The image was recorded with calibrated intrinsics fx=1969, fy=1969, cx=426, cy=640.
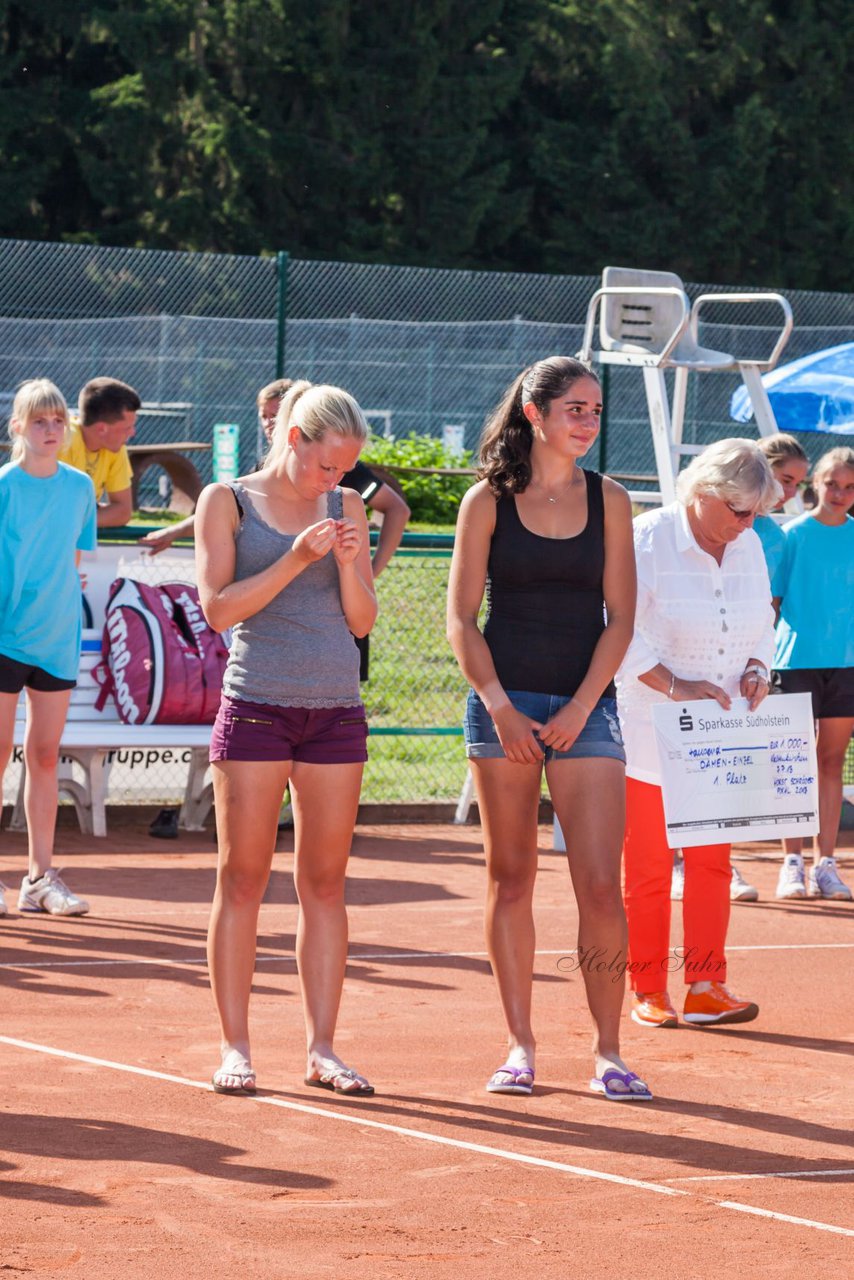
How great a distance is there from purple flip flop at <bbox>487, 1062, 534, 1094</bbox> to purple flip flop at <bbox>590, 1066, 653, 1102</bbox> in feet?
0.66

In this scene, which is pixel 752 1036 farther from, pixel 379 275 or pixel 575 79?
pixel 575 79

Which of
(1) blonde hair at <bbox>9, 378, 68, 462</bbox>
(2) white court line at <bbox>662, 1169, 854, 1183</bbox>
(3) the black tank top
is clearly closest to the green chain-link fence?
(1) blonde hair at <bbox>9, 378, 68, 462</bbox>

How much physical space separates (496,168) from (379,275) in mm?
28002

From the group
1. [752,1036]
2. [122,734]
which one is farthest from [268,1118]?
[122,734]

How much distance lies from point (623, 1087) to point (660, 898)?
993 millimetres

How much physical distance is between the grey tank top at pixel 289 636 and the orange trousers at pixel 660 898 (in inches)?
57.0

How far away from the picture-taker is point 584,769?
5.18 metres

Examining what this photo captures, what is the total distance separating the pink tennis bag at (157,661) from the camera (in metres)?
9.28

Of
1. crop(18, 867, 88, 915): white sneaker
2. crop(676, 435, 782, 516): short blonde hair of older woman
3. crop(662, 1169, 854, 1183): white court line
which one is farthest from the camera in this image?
crop(18, 867, 88, 915): white sneaker

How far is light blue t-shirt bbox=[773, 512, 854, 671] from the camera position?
8.58 metres

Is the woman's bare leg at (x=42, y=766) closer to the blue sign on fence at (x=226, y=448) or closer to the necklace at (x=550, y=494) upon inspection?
the necklace at (x=550, y=494)

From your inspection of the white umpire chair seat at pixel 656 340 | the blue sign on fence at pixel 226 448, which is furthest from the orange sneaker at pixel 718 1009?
the blue sign on fence at pixel 226 448

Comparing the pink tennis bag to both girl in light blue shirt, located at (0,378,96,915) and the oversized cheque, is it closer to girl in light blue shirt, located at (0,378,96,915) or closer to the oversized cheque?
girl in light blue shirt, located at (0,378,96,915)

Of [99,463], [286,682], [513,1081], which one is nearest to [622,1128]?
[513,1081]
